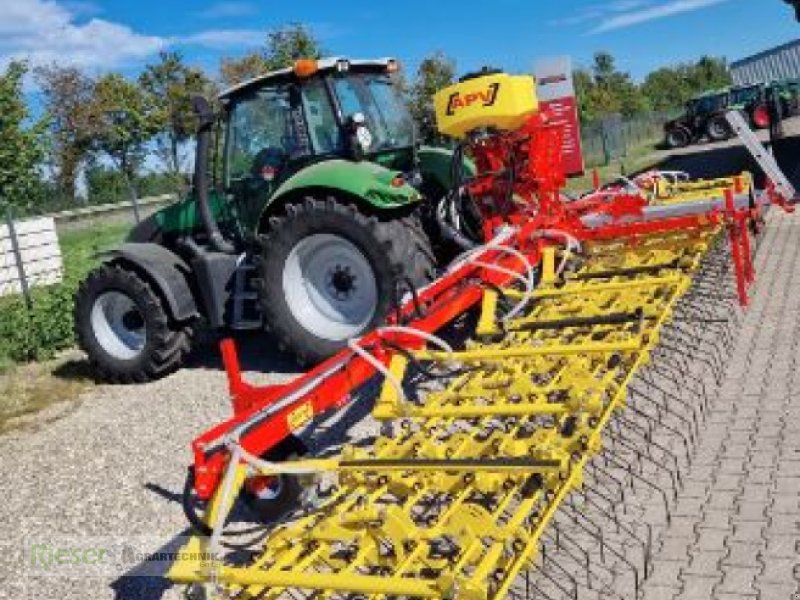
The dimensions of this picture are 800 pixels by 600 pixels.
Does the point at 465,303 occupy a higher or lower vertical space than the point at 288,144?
lower

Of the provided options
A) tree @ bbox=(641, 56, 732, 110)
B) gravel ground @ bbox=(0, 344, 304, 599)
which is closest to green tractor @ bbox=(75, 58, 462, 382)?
gravel ground @ bbox=(0, 344, 304, 599)

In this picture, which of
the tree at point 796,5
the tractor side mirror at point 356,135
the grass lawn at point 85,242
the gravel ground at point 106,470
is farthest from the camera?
the grass lawn at point 85,242

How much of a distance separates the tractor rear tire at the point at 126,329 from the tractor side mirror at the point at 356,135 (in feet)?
5.43

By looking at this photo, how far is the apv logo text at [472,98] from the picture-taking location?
6.23 m

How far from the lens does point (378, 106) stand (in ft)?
21.0

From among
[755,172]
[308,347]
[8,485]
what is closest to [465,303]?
[308,347]

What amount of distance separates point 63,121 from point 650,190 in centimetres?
2754

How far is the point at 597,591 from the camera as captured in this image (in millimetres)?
3002

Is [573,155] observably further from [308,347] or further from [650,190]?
[308,347]

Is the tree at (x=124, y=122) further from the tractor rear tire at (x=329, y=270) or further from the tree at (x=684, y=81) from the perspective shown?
the tree at (x=684, y=81)

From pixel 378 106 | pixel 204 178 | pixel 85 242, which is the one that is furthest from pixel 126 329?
pixel 85 242

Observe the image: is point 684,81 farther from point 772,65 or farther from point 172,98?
point 172,98

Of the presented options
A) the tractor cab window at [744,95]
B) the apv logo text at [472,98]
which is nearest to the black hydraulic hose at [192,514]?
the apv logo text at [472,98]

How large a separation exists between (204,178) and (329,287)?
3.95 feet
